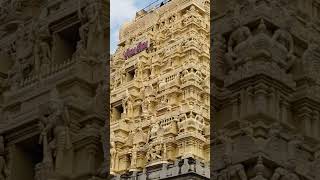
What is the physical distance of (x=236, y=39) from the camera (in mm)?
9078

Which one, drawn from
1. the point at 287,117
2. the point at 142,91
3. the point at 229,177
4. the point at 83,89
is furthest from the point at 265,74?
the point at 142,91

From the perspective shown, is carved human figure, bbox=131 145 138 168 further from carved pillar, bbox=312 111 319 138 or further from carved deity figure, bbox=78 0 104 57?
carved pillar, bbox=312 111 319 138

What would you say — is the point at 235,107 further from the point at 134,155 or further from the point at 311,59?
the point at 134,155

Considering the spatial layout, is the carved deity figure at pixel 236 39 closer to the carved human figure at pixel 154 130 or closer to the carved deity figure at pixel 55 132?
the carved deity figure at pixel 55 132

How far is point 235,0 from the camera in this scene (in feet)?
30.7

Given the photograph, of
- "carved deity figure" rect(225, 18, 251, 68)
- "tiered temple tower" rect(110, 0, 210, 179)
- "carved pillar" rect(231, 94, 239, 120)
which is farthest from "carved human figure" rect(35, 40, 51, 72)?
"tiered temple tower" rect(110, 0, 210, 179)

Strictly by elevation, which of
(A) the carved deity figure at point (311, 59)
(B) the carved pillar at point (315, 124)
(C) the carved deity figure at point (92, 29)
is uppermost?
(C) the carved deity figure at point (92, 29)

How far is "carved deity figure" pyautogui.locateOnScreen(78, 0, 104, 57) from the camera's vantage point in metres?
10.5

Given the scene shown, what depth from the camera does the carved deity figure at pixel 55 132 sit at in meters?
9.82

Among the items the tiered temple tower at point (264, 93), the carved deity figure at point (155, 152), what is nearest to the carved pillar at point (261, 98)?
the tiered temple tower at point (264, 93)

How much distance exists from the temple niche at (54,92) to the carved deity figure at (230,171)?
1.77 meters

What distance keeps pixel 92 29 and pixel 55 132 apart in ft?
4.82

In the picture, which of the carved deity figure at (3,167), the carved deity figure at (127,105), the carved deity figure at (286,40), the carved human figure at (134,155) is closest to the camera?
the carved deity figure at (286,40)

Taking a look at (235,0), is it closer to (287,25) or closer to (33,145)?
(287,25)
